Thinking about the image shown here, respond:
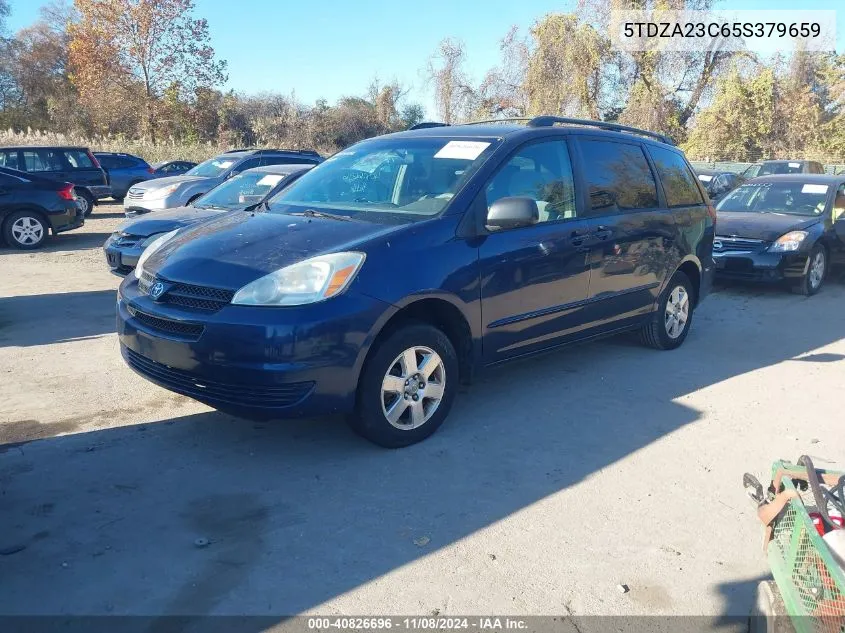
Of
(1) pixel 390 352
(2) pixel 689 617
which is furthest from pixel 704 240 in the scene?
(2) pixel 689 617

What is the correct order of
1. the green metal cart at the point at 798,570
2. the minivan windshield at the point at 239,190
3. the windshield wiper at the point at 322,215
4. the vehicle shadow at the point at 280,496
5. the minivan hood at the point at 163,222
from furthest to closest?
the minivan windshield at the point at 239,190 → the minivan hood at the point at 163,222 → the windshield wiper at the point at 322,215 → the vehicle shadow at the point at 280,496 → the green metal cart at the point at 798,570

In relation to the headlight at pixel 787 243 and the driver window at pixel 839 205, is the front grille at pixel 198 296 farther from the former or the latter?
the driver window at pixel 839 205

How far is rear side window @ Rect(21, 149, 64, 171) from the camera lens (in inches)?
616

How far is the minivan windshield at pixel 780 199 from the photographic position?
10.3m

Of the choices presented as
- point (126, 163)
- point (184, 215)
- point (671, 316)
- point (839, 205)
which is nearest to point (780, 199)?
point (839, 205)

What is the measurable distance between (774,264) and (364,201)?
6677mm

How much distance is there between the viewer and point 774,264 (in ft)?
30.4

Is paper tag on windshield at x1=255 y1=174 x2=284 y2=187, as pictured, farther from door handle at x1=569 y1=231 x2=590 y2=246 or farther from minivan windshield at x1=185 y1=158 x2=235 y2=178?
door handle at x1=569 y1=231 x2=590 y2=246

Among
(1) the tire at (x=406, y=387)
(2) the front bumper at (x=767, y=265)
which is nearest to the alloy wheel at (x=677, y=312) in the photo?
(1) the tire at (x=406, y=387)

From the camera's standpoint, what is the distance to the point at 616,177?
223 inches

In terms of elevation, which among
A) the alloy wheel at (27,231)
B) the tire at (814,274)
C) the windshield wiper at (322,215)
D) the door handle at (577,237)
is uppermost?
the windshield wiper at (322,215)

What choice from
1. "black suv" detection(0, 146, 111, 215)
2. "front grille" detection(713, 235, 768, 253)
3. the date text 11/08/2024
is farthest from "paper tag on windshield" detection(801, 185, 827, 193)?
"black suv" detection(0, 146, 111, 215)

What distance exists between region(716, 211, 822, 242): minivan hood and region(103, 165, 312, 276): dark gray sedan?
5760 mm

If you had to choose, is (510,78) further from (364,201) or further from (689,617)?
(689,617)
